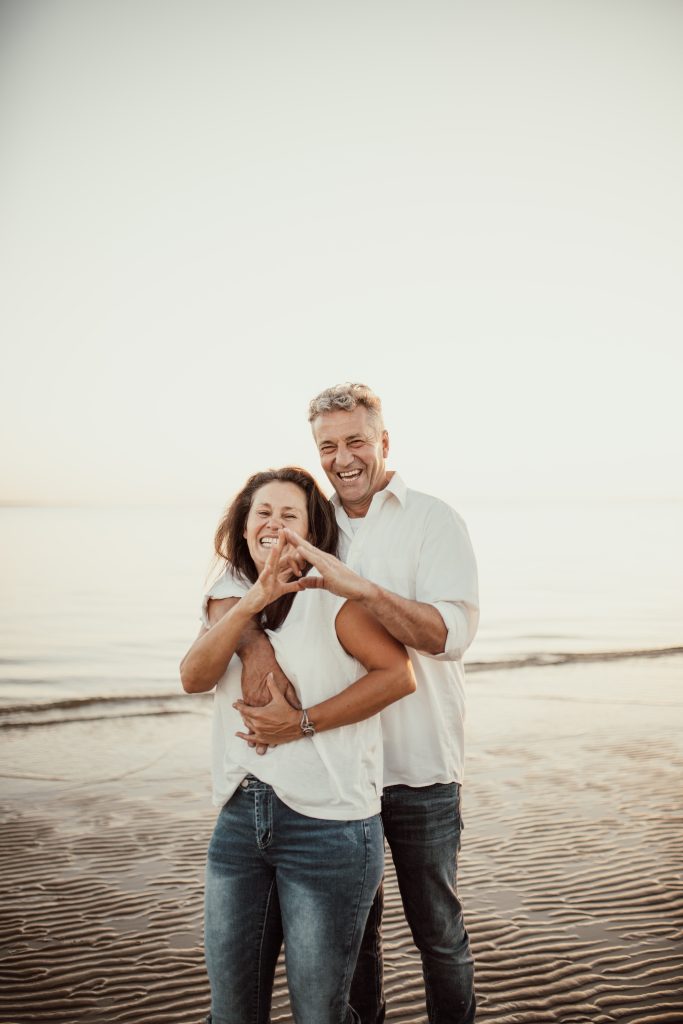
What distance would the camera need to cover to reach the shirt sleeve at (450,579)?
9.83ft

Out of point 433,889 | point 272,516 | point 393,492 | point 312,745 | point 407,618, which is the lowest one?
point 433,889

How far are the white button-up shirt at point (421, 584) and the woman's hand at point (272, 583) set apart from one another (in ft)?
2.21

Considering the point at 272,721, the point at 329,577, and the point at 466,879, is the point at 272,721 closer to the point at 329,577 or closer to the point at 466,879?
the point at 329,577

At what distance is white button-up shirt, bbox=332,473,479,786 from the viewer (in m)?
3.13

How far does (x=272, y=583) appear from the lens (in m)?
2.53

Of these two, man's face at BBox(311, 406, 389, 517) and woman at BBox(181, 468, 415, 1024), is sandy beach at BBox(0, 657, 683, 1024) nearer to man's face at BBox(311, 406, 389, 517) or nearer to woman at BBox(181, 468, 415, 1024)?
woman at BBox(181, 468, 415, 1024)

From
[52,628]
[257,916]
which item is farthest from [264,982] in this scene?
[52,628]

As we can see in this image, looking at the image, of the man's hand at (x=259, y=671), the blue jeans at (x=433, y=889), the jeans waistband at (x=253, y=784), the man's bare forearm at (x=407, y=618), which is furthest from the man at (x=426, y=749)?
the jeans waistband at (x=253, y=784)

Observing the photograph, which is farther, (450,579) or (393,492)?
(393,492)

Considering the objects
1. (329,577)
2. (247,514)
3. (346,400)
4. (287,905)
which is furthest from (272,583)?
(346,400)

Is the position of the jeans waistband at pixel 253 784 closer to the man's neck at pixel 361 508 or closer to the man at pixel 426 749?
the man at pixel 426 749

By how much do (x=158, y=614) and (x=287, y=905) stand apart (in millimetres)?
20285

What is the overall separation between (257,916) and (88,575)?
99.4 ft

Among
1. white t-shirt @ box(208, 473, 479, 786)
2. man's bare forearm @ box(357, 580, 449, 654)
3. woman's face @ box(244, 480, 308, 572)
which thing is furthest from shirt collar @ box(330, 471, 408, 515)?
man's bare forearm @ box(357, 580, 449, 654)
